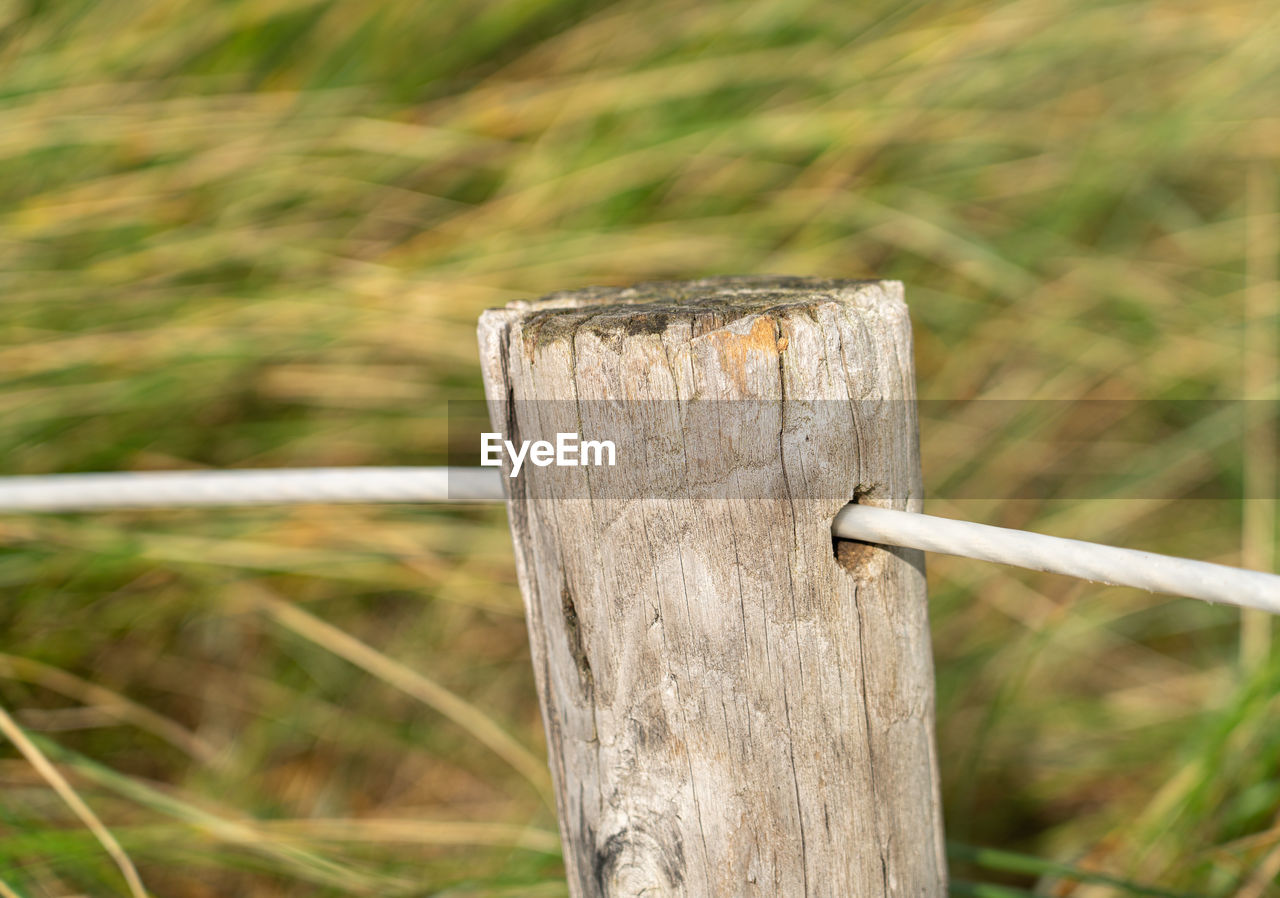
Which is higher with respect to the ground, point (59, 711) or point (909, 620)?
point (909, 620)

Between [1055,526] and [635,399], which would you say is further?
[1055,526]

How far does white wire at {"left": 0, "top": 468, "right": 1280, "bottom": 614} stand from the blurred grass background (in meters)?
0.48

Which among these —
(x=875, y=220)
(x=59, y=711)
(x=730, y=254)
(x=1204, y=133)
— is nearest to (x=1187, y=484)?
(x=1204, y=133)

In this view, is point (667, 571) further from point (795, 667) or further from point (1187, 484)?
point (1187, 484)

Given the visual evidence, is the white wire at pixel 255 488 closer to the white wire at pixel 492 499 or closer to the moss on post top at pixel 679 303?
the white wire at pixel 492 499

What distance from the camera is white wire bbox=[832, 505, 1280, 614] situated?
0.54 m

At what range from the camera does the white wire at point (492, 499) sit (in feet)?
1.80

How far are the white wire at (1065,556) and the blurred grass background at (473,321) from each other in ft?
2.59

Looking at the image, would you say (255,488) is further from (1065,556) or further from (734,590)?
(1065,556)

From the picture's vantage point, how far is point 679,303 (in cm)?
64

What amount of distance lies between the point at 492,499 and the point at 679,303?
1.01ft

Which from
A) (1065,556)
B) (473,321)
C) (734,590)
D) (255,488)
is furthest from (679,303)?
(473,321)

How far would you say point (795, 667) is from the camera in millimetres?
605

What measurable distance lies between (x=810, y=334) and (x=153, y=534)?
4.60ft
